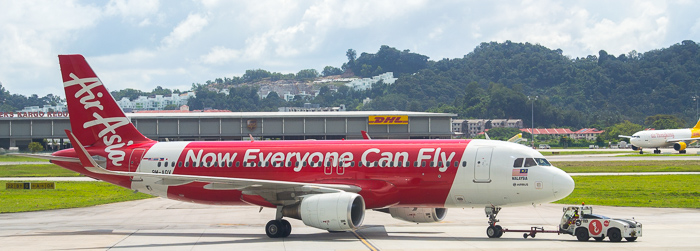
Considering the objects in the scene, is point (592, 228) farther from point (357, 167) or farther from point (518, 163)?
point (357, 167)

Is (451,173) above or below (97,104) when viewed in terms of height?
below

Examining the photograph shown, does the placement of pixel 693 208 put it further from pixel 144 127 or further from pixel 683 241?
pixel 144 127

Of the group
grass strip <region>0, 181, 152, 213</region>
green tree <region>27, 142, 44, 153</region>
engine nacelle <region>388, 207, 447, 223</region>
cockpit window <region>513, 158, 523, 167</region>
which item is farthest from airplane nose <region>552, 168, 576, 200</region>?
green tree <region>27, 142, 44, 153</region>

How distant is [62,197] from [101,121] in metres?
15.7

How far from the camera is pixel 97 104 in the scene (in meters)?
34.2

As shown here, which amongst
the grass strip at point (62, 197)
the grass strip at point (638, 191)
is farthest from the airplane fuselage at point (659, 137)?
the grass strip at point (62, 197)

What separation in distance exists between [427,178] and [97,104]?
49.8 ft

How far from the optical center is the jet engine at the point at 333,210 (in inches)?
1093

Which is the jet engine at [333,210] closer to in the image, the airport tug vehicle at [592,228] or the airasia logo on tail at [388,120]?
the airport tug vehicle at [592,228]

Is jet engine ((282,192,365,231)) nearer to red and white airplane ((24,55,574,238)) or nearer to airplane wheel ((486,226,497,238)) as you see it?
red and white airplane ((24,55,574,238))

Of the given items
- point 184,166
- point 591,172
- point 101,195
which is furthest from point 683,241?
point 591,172

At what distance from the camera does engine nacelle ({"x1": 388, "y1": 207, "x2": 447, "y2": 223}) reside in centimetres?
3128

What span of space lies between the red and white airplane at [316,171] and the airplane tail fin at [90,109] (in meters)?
0.04

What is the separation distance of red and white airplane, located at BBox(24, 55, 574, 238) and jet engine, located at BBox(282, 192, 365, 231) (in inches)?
1.5
